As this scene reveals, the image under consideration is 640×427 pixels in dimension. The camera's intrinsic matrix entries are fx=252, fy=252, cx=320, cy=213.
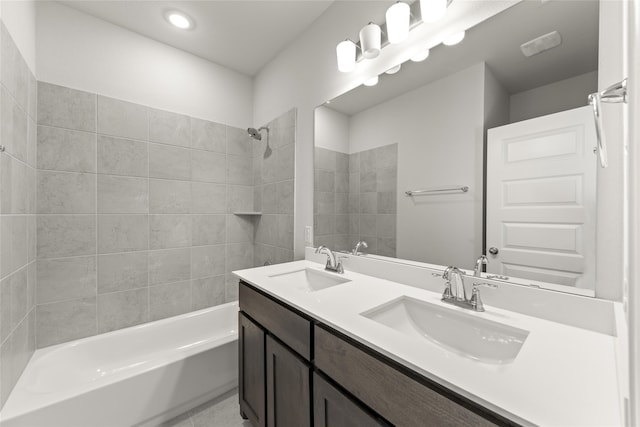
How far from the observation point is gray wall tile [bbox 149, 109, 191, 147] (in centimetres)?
196

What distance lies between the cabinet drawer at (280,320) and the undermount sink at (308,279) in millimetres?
188

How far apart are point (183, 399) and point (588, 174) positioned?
2195 millimetres

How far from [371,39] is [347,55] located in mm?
186

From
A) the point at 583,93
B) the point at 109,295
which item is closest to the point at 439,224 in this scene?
the point at 583,93

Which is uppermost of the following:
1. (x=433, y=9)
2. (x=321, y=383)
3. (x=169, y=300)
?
(x=433, y=9)

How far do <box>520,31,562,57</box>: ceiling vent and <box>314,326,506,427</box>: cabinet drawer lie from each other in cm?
112

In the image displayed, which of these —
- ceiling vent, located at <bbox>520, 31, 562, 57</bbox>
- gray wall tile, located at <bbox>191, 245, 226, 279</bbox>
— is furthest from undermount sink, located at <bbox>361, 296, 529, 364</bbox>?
gray wall tile, located at <bbox>191, 245, 226, 279</bbox>

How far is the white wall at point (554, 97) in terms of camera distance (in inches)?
31.0

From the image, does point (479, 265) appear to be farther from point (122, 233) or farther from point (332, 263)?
point (122, 233)

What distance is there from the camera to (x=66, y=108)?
1624 mm

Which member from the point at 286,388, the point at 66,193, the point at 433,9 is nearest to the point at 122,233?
the point at 66,193

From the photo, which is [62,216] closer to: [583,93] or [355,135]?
[355,135]

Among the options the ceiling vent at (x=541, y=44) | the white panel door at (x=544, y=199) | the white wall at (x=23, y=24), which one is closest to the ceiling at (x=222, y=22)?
the white wall at (x=23, y=24)

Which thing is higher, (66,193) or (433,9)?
(433,9)
